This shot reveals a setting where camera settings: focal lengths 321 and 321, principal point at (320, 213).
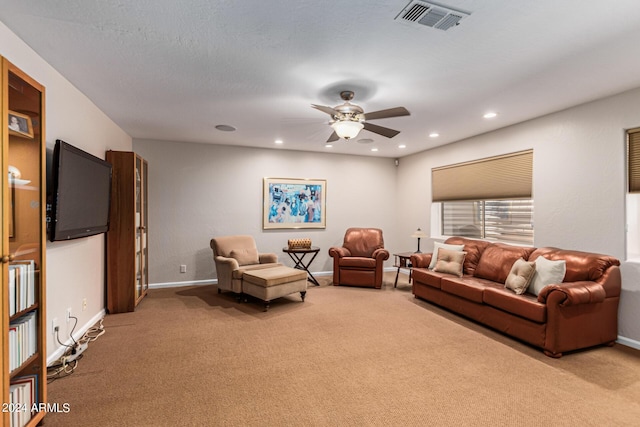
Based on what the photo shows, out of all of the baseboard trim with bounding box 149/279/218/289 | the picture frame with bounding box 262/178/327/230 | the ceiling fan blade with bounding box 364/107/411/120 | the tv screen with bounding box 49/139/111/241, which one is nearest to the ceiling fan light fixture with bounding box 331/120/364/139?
the ceiling fan blade with bounding box 364/107/411/120

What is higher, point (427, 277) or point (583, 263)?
point (583, 263)

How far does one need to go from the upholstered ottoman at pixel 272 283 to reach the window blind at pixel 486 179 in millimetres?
3023

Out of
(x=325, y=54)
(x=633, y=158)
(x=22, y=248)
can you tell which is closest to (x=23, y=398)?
(x=22, y=248)

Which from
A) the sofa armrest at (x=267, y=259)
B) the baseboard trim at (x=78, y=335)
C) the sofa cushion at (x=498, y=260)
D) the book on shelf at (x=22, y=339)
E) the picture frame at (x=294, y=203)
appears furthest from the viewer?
the picture frame at (x=294, y=203)

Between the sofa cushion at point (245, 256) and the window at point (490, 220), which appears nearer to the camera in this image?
the window at point (490, 220)

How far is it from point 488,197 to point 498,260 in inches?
46.9

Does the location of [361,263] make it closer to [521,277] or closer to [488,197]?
[488,197]

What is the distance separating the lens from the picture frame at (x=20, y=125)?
1.79 metres

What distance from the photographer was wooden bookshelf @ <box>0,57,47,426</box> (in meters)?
1.68

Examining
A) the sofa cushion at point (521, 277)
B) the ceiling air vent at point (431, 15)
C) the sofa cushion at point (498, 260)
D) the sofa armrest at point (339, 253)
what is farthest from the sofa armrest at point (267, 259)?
the ceiling air vent at point (431, 15)

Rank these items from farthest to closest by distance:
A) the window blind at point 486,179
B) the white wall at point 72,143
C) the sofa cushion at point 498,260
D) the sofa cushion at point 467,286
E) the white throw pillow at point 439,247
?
1. the white throw pillow at point 439,247
2. the window blind at point 486,179
3. the sofa cushion at point 498,260
4. the sofa cushion at point 467,286
5. the white wall at point 72,143

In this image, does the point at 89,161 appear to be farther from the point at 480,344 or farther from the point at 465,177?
the point at 465,177

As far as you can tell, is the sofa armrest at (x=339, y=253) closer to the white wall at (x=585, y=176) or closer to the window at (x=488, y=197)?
the window at (x=488, y=197)

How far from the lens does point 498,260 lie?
418cm
